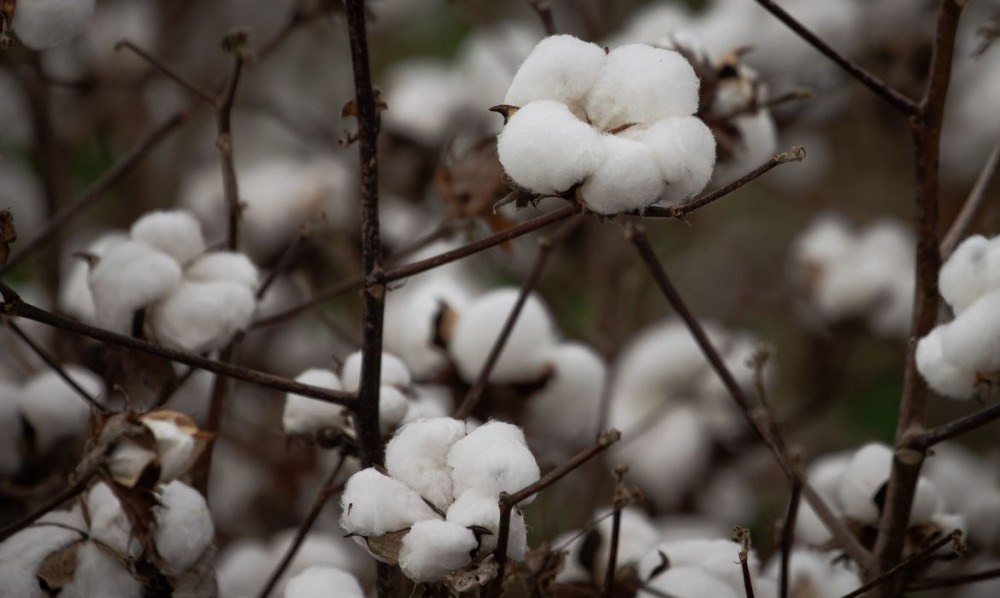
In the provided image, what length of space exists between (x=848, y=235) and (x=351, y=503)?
101 centimetres

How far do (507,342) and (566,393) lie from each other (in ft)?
0.30

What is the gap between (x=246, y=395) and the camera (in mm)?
1501

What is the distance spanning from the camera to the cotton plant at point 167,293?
29.6 inches

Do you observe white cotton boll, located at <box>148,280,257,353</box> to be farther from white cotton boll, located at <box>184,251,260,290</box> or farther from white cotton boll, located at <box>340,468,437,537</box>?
white cotton boll, located at <box>340,468,437,537</box>

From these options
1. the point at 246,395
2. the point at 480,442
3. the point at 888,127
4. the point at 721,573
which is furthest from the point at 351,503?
the point at 888,127

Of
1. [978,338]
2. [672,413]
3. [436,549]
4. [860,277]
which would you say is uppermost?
[860,277]

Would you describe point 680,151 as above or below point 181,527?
above

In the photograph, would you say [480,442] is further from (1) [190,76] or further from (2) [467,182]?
(1) [190,76]

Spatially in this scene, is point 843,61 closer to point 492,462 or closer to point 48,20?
point 492,462

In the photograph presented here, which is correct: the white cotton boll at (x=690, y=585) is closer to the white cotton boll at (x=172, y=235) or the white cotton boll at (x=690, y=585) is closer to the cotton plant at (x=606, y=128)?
the cotton plant at (x=606, y=128)

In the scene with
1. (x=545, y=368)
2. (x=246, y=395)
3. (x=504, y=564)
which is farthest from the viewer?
(x=246, y=395)

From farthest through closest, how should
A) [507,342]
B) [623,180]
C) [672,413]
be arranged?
[672,413]
[507,342]
[623,180]

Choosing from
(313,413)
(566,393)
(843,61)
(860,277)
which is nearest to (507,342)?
(566,393)

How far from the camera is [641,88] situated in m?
0.61
